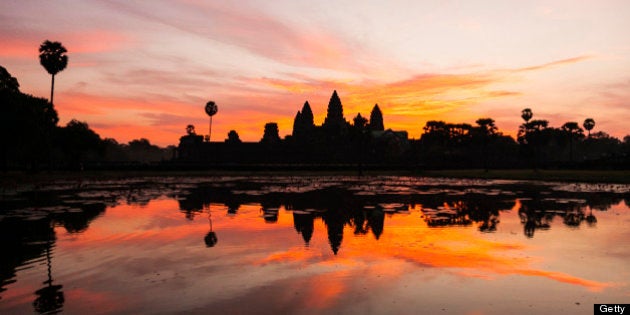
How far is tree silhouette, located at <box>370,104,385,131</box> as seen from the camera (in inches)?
6545

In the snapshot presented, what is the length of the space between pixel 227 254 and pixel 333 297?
4.56m

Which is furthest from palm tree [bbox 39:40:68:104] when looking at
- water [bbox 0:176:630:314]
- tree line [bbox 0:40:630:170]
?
water [bbox 0:176:630:314]

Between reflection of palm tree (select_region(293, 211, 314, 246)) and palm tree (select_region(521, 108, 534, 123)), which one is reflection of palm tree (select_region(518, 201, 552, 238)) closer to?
reflection of palm tree (select_region(293, 211, 314, 246))

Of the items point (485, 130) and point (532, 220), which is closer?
point (532, 220)

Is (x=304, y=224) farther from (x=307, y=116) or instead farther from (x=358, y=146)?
(x=307, y=116)

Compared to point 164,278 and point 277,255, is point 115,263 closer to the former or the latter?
point 164,278

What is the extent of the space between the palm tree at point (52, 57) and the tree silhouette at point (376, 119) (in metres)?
115

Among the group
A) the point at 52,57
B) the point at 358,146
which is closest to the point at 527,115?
the point at 358,146

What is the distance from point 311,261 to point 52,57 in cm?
6223

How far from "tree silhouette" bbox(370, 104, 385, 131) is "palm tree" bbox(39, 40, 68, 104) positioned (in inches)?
4543

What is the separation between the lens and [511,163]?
9019cm

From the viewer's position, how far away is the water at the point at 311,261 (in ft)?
26.8

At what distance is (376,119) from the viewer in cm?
16838

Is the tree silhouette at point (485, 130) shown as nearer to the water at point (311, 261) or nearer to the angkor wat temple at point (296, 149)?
the angkor wat temple at point (296, 149)
